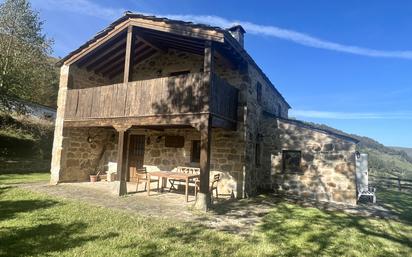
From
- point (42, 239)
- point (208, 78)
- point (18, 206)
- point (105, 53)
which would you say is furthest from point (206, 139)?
point (105, 53)

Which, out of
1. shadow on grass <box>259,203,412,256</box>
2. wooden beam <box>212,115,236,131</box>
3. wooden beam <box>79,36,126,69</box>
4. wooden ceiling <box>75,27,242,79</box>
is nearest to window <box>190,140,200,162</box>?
wooden beam <box>212,115,236,131</box>

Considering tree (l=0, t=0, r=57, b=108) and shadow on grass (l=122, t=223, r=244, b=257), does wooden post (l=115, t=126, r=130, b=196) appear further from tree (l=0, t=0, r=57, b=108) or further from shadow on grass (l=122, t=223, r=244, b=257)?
tree (l=0, t=0, r=57, b=108)

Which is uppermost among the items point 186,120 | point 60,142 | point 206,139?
point 186,120

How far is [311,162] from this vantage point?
11461mm

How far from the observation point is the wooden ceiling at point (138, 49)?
33.2 ft

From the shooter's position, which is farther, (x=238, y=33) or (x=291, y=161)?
(x=238, y=33)

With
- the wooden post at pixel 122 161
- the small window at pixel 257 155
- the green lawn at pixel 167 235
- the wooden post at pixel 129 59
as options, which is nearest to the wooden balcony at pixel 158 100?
the wooden post at pixel 129 59

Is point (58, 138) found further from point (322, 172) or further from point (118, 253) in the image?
point (322, 172)

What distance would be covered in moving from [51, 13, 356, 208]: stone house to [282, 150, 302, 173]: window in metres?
0.04

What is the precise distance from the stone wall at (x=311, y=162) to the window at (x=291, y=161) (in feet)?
0.46

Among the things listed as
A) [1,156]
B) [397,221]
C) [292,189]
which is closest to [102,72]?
[1,156]

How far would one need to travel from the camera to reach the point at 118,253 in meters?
4.52

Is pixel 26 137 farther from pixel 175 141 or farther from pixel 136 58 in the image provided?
pixel 175 141

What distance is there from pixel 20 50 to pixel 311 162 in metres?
19.9
